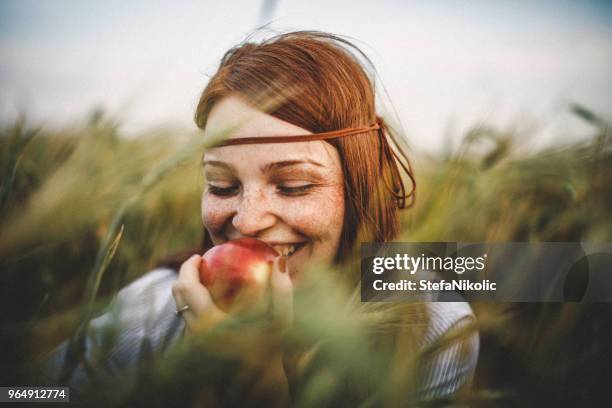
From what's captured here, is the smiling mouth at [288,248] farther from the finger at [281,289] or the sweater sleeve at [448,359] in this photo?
the sweater sleeve at [448,359]

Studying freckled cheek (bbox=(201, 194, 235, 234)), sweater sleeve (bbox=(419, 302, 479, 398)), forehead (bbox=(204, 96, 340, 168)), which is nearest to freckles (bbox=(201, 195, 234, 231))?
freckled cheek (bbox=(201, 194, 235, 234))

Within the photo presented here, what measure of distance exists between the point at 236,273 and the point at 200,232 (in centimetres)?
36

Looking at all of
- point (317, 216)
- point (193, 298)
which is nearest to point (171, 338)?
point (193, 298)

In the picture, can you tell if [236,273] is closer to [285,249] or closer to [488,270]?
[285,249]

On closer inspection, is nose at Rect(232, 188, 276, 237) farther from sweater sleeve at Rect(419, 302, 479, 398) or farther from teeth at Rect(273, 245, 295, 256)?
sweater sleeve at Rect(419, 302, 479, 398)

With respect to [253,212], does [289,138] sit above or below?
above

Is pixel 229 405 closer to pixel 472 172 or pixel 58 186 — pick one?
pixel 58 186

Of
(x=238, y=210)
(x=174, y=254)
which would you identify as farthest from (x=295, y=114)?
(x=174, y=254)

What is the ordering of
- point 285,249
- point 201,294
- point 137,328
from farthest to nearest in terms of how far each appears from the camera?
point 137,328 < point 285,249 < point 201,294

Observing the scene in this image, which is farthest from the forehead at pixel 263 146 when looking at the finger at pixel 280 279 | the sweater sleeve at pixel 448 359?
the sweater sleeve at pixel 448 359

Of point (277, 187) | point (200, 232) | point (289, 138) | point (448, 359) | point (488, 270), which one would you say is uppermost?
point (289, 138)

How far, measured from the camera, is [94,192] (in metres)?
0.66

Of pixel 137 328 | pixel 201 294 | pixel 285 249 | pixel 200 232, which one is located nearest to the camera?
pixel 201 294

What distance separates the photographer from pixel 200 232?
50.9 inches
